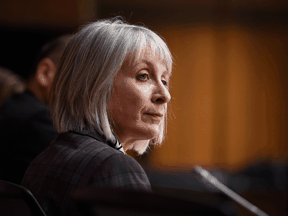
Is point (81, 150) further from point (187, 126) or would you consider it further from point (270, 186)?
point (187, 126)

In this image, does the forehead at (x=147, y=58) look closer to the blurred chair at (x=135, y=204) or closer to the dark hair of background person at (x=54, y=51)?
the blurred chair at (x=135, y=204)

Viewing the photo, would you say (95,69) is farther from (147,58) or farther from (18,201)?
(18,201)

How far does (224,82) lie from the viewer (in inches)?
218

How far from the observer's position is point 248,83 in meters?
5.59

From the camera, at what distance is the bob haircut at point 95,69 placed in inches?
40.4

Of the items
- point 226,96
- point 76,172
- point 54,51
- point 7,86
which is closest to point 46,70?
point 54,51

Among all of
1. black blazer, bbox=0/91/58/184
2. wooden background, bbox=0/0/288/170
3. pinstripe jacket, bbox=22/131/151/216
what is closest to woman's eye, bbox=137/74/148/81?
pinstripe jacket, bbox=22/131/151/216

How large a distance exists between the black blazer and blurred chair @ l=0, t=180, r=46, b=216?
1018 mm

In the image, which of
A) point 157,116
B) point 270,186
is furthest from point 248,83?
point 157,116

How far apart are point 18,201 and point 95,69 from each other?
462mm

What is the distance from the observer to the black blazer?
5.72 feet

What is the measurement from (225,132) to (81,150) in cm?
483

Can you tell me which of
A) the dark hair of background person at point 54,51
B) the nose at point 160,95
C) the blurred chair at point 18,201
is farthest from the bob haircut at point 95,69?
the dark hair of background person at point 54,51

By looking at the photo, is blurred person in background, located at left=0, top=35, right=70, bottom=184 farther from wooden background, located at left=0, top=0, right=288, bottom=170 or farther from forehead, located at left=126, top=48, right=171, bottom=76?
wooden background, located at left=0, top=0, right=288, bottom=170
